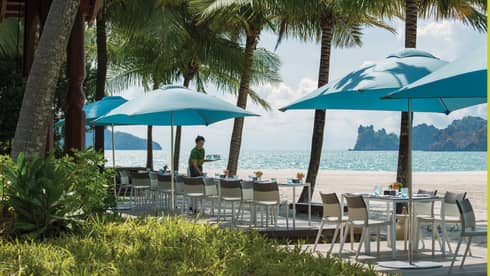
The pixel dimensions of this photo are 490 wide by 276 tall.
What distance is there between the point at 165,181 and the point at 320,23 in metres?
5.84

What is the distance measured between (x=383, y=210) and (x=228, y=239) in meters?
13.2

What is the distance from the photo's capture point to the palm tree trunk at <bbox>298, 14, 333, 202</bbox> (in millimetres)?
16969

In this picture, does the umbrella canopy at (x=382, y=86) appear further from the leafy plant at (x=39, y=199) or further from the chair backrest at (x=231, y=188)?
the leafy plant at (x=39, y=199)

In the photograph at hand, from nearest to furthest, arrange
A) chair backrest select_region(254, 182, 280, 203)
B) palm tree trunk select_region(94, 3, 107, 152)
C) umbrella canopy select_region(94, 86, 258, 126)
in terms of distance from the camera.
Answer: umbrella canopy select_region(94, 86, 258, 126) → chair backrest select_region(254, 182, 280, 203) → palm tree trunk select_region(94, 3, 107, 152)

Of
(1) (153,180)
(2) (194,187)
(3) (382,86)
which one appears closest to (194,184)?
(2) (194,187)

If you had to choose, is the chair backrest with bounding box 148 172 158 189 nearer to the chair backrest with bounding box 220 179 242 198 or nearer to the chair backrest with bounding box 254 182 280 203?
the chair backrest with bounding box 220 179 242 198

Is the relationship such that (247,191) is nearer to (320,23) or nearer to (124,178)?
(124,178)

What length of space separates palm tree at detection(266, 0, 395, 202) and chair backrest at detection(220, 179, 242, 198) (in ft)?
12.4

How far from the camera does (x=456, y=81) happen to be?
7.96 meters

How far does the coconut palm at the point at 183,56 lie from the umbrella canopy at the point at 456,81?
13872 millimetres

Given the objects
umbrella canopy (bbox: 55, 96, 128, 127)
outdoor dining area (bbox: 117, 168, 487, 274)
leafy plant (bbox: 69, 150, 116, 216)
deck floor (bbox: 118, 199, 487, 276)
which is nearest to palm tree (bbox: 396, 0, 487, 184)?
outdoor dining area (bbox: 117, 168, 487, 274)

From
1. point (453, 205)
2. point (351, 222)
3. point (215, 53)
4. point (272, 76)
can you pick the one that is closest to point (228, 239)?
point (351, 222)

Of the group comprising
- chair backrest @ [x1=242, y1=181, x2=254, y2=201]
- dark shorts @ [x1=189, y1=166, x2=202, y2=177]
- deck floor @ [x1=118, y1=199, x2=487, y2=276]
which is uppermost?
dark shorts @ [x1=189, y1=166, x2=202, y2=177]

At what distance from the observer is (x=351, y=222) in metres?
9.76
